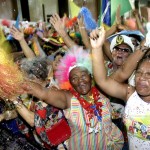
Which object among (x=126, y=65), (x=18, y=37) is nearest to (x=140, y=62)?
(x=126, y=65)

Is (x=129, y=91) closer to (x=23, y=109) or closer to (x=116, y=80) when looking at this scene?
(x=116, y=80)

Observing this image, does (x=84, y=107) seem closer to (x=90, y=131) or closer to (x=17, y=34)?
(x=90, y=131)

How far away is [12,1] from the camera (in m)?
8.03

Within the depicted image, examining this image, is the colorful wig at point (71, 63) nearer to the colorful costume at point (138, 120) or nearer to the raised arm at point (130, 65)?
the raised arm at point (130, 65)

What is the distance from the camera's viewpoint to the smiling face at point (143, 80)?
77.8 inches

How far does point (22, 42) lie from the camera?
3.18m

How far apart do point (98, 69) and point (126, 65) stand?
11.7 inches

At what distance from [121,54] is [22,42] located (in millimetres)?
1183

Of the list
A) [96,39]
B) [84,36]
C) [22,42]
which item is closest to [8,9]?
[22,42]

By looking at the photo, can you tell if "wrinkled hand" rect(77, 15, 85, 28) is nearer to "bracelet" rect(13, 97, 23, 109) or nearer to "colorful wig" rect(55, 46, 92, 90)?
"colorful wig" rect(55, 46, 92, 90)

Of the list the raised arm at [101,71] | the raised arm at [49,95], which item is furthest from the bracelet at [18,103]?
the raised arm at [101,71]

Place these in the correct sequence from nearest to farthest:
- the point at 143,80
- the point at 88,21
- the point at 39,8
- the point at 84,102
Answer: the point at 143,80 < the point at 84,102 < the point at 88,21 < the point at 39,8

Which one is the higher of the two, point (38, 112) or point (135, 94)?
point (135, 94)

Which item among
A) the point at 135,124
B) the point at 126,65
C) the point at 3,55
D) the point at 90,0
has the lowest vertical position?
the point at 135,124
